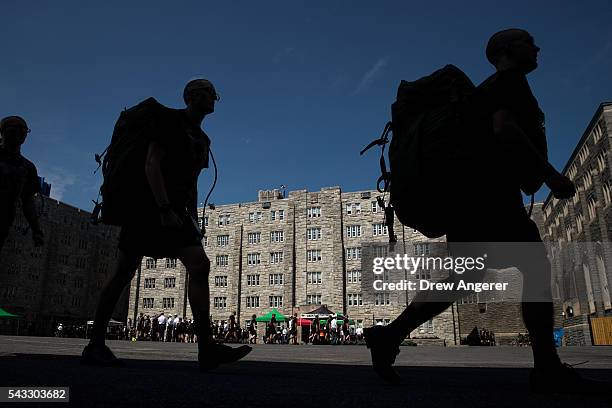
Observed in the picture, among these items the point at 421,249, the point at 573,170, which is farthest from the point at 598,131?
the point at 421,249

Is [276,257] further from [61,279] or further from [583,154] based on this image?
[583,154]

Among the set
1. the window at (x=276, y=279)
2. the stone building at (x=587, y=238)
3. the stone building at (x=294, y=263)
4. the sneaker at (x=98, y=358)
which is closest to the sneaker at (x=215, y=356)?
the sneaker at (x=98, y=358)

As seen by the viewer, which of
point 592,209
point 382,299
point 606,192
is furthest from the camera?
point 382,299

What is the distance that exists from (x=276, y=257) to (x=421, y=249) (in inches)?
638

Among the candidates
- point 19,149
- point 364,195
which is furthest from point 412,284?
point 19,149

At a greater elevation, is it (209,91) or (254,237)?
(254,237)

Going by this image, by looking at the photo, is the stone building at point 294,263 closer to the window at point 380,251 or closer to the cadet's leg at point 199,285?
the window at point 380,251

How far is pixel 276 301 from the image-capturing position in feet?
175

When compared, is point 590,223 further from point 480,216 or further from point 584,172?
point 480,216

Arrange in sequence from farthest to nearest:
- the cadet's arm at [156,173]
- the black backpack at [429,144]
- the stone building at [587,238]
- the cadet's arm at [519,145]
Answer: the stone building at [587,238] < the cadet's arm at [156,173] < the black backpack at [429,144] < the cadet's arm at [519,145]

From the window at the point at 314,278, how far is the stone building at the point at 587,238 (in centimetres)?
2333

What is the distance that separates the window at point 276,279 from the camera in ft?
176

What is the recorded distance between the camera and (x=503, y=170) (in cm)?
224

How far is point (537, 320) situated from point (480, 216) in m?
0.50
